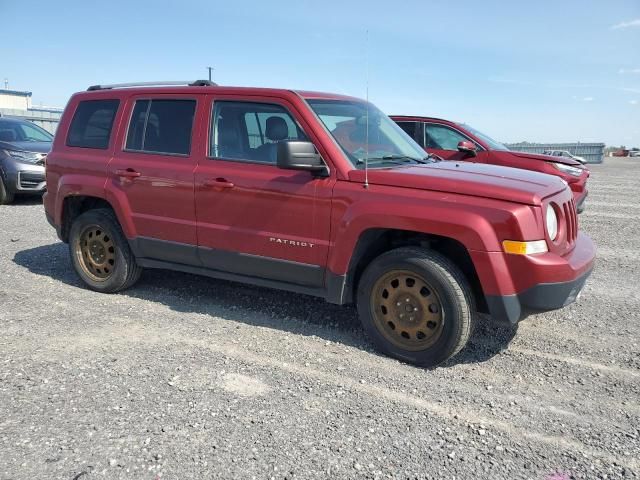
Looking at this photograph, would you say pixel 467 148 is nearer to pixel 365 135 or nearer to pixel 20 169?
pixel 365 135

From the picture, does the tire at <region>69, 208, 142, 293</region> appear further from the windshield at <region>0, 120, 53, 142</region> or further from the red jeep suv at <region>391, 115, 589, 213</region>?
the windshield at <region>0, 120, 53, 142</region>

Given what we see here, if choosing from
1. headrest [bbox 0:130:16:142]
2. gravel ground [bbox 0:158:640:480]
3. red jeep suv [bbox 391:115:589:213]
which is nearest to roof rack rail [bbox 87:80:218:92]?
gravel ground [bbox 0:158:640:480]

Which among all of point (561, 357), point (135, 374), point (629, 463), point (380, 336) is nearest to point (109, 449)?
point (135, 374)

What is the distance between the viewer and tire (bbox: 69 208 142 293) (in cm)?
515

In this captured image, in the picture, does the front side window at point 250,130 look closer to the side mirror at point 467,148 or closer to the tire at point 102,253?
the tire at point 102,253

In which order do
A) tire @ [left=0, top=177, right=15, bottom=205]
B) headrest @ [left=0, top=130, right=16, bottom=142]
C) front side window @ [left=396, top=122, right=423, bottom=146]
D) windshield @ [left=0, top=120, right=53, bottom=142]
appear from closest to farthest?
front side window @ [left=396, top=122, right=423, bottom=146], tire @ [left=0, top=177, right=15, bottom=205], headrest @ [left=0, top=130, right=16, bottom=142], windshield @ [left=0, top=120, right=53, bottom=142]

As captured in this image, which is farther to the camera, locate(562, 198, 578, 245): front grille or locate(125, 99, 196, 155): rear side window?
locate(125, 99, 196, 155): rear side window

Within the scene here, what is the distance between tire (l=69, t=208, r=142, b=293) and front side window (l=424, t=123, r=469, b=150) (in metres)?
5.58

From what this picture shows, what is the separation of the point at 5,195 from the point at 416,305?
973 cm

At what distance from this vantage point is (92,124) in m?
5.30

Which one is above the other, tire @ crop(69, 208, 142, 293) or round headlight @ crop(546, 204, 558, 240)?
round headlight @ crop(546, 204, 558, 240)

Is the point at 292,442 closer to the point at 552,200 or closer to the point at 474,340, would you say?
the point at 474,340

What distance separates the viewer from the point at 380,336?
12.7 ft

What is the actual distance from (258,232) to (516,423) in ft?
7.44
